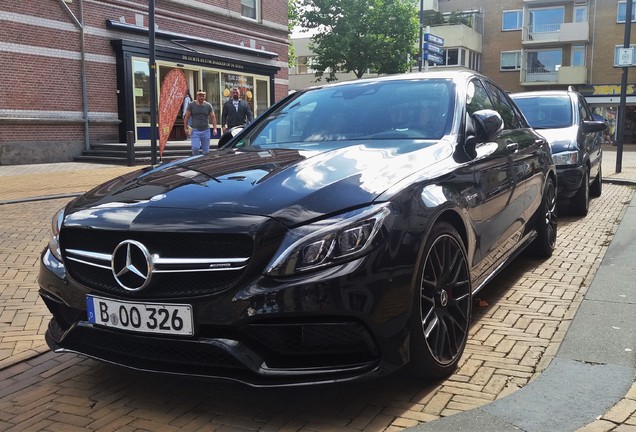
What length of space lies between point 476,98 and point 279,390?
2587mm

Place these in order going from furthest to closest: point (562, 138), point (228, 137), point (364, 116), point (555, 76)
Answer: point (555, 76) < point (562, 138) < point (228, 137) < point (364, 116)

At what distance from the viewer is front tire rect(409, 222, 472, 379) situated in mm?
2744

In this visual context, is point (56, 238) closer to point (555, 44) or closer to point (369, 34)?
point (369, 34)

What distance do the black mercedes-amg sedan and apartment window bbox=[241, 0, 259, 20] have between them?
22.2m

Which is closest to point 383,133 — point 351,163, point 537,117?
point 351,163

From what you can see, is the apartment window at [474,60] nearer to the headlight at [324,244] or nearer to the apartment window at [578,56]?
the apartment window at [578,56]

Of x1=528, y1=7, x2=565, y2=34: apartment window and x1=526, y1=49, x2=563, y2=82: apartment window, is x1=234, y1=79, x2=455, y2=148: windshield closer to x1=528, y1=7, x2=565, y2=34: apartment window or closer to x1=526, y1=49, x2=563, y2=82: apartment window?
x1=526, y1=49, x2=563, y2=82: apartment window

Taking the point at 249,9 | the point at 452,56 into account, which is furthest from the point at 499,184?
the point at 452,56

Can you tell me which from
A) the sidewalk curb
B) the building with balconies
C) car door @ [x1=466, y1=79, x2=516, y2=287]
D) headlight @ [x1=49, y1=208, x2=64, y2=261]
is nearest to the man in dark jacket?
the sidewalk curb

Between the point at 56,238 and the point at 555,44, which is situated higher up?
the point at 555,44

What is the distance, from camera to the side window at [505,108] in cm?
482

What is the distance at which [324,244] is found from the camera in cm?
244

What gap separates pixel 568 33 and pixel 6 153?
38.3 m

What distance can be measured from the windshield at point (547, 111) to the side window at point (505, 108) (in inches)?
138
